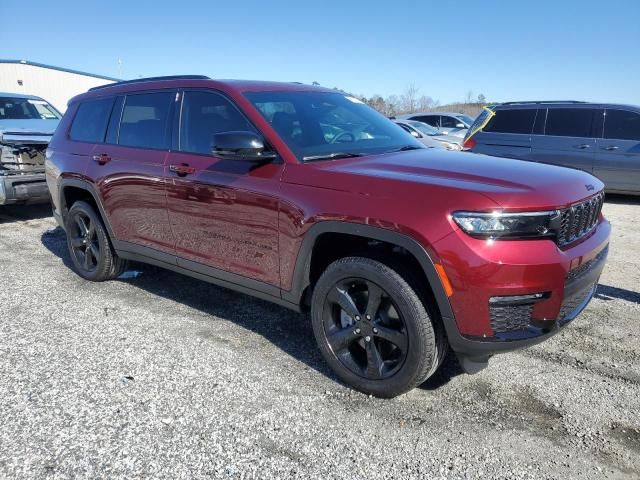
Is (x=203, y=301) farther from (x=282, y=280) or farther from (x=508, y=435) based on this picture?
(x=508, y=435)

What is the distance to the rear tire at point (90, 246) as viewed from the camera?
15.6 ft

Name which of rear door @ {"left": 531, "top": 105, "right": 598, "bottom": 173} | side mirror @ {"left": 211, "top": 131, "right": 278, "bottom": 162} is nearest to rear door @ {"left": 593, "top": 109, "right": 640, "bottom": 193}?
rear door @ {"left": 531, "top": 105, "right": 598, "bottom": 173}

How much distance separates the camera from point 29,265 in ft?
18.1

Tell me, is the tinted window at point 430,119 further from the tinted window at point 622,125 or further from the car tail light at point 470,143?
the tinted window at point 622,125

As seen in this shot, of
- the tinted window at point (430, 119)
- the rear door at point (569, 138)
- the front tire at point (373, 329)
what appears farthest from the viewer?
the tinted window at point (430, 119)

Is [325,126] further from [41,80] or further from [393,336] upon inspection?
[41,80]

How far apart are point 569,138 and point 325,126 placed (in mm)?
7388

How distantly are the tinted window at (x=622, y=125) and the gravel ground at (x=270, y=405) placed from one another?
5.96 metres

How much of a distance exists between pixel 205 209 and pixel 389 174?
4.68 feet

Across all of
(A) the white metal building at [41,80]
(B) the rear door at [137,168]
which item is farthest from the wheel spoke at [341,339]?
(A) the white metal building at [41,80]

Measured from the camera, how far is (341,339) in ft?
9.79

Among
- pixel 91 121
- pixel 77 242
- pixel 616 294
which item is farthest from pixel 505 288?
pixel 77 242

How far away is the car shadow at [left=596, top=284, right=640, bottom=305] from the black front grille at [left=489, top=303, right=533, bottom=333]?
230 cm

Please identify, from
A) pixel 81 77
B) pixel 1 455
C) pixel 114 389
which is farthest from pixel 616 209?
pixel 81 77
